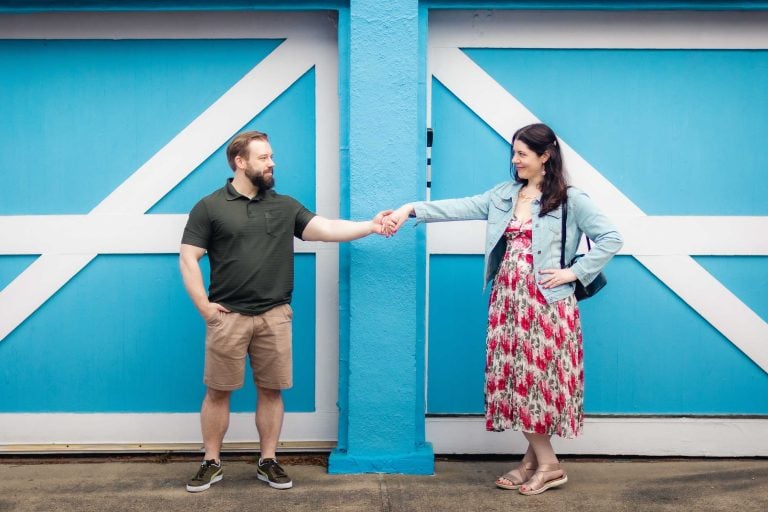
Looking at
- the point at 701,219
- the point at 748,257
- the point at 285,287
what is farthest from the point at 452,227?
the point at 748,257

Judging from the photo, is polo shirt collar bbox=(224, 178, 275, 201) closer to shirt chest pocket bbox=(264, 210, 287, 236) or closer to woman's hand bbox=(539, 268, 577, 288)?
shirt chest pocket bbox=(264, 210, 287, 236)

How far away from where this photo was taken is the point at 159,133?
4.20 metres

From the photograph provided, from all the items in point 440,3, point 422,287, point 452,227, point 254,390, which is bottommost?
point 254,390

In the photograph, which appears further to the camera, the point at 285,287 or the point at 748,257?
the point at 748,257

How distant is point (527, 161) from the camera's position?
3.64 meters

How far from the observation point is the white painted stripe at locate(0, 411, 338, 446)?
427cm

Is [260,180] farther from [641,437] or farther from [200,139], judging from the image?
[641,437]

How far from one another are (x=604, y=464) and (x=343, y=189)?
199 cm

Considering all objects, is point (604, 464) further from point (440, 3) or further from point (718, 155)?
point (440, 3)

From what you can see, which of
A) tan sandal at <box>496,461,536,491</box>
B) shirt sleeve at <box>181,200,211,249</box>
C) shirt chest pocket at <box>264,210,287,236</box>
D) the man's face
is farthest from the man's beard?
tan sandal at <box>496,461,536,491</box>

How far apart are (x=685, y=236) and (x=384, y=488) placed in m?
2.03

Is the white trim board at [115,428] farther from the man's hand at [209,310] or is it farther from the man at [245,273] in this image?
the man's hand at [209,310]

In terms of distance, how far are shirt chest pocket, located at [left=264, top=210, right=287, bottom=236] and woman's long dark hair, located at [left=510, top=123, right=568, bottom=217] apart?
44.9 inches

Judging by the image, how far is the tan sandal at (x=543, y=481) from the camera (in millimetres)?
3691
